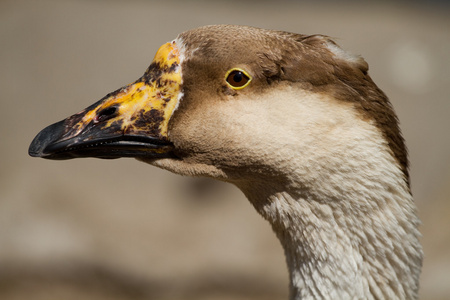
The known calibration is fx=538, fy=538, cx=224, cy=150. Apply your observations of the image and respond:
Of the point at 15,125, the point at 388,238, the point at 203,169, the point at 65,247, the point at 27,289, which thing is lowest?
the point at 388,238

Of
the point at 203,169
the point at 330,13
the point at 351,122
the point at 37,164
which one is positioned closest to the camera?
the point at 351,122

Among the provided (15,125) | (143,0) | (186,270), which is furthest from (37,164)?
(143,0)

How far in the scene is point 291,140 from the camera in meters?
2.42

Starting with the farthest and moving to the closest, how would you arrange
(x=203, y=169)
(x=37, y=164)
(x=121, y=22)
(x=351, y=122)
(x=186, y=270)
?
(x=121, y=22) → (x=37, y=164) → (x=186, y=270) → (x=203, y=169) → (x=351, y=122)

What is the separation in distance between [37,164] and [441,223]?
5.41 metres

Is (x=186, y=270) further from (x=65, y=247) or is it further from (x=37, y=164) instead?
(x=37, y=164)

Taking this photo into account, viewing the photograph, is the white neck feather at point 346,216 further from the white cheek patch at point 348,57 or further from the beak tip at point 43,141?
the beak tip at point 43,141

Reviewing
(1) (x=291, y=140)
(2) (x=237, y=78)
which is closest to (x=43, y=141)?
(2) (x=237, y=78)

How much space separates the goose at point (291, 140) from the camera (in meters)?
2.42

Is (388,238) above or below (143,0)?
below

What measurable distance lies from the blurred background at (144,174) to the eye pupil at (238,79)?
4.57m

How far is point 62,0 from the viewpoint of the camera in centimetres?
862

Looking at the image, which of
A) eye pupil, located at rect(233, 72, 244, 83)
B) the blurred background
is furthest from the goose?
the blurred background

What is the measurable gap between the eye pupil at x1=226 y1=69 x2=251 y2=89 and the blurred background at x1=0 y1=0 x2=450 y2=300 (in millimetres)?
4567
